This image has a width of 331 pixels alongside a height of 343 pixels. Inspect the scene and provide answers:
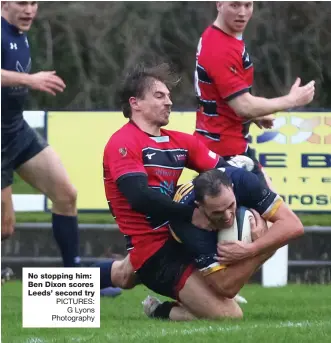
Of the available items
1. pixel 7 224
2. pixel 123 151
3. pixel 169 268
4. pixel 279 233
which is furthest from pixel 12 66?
pixel 279 233

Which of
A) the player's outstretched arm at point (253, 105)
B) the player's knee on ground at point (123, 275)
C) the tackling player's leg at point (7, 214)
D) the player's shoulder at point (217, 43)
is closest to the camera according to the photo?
the player's knee on ground at point (123, 275)

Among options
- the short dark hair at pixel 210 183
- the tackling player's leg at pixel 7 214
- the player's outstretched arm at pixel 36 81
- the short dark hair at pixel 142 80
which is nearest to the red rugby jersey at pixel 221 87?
the short dark hair at pixel 142 80

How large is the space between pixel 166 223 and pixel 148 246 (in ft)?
0.56

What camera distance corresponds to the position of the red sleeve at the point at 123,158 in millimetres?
6961

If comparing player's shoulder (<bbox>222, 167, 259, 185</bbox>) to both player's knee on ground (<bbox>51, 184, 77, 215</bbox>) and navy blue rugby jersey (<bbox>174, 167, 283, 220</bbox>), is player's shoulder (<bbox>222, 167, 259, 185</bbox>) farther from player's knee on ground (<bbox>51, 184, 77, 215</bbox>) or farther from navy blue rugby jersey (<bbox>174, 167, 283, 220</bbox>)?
player's knee on ground (<bbox>51, 184, 77, 215</bbox>)

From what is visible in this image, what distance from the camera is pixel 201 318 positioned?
283 inches

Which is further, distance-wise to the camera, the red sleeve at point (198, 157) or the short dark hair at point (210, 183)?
the red sleeve at point (198, 157)

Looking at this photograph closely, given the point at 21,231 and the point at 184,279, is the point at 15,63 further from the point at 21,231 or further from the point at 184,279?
the point at 21,231

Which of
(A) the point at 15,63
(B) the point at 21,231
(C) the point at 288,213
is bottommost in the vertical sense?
(B) the point at 21,231

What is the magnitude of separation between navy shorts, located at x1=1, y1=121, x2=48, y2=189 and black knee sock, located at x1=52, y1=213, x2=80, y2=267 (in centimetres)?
52

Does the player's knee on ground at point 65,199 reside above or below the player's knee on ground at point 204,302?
above

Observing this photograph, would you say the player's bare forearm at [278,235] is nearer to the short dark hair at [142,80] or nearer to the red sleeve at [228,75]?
the short dark hair at [142,80]

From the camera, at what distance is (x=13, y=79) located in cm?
794

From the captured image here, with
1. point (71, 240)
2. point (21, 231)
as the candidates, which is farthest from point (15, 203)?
point (71, 240)
